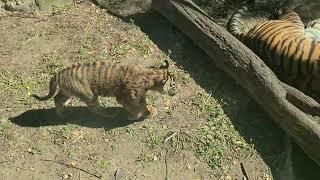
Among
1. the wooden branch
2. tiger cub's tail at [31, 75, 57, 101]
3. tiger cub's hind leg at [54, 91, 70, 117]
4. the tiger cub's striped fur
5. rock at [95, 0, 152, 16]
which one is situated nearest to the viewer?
the wooden branch

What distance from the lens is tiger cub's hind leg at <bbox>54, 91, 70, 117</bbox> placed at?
6.16m

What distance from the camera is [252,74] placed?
636 centimetres

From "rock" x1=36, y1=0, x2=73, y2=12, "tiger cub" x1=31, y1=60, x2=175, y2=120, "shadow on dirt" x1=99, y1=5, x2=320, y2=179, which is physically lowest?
"rock" x1=36, y1=0, x2=73, y2=12

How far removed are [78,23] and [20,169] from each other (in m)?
2.61

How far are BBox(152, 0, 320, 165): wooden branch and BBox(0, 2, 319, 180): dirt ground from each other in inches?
9.0

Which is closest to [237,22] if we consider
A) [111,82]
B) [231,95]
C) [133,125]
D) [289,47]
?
[289,47]

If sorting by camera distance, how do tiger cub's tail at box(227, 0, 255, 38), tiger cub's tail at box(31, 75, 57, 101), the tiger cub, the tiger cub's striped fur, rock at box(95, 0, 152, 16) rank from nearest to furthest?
the tiger cub
tiger cub's tail at box(31, 75, 57, 101)
the tiger cub's striped fur
tiger cub's tail at box(227, 0, 255, 38)
rock at box(95, 0, 152, 16)

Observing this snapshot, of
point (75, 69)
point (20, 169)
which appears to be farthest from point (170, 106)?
point (20, 169)

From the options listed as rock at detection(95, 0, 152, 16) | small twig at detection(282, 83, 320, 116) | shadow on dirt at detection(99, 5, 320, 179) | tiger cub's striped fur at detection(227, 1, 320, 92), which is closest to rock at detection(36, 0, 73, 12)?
rock at detection(95, 0, 152, 16)

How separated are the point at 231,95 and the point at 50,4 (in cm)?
306

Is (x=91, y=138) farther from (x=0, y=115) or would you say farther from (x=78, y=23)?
(x=78, y=23)

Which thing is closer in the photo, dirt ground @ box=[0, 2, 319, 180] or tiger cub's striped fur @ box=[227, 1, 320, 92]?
dirt ground @ box=[0, 2, 319, 180]

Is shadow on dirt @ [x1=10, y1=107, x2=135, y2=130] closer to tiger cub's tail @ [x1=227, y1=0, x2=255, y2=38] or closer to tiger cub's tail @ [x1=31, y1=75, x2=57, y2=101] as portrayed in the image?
tiger cub's tail @ [x1=31, y1=75, x2=57, y2=101]

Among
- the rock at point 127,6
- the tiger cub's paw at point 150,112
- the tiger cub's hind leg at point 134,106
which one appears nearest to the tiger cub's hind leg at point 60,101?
the tiger cub's hind leg at point 134,106
